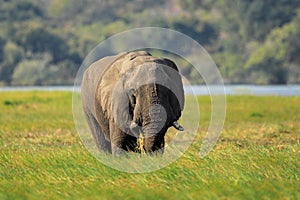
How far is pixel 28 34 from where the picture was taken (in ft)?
193

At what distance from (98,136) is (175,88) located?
1.92m

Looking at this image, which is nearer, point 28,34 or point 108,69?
point 108,69

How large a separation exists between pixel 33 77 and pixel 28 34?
484 centimetres

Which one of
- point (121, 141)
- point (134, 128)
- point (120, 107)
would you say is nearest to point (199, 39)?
point (121, 141)

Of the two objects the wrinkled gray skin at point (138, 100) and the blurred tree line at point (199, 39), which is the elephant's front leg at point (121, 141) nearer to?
the wrinkled gray skin at point (138, 100)

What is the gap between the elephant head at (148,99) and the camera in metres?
9.38

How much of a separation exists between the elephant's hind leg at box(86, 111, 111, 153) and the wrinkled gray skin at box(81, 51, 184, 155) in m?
0.32

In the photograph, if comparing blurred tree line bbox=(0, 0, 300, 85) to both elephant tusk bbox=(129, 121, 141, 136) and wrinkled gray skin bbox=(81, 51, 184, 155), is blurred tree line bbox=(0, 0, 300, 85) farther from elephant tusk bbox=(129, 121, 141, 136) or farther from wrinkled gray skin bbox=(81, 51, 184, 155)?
elephant tusk bbox=(129, 121, 141, 136)

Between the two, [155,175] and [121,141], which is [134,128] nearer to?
[121,141]

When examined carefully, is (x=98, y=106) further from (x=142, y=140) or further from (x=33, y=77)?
(x=33, y=77)

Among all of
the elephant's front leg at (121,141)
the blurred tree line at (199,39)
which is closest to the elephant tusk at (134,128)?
the elephant's front leg at (121,141)

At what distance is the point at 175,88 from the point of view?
979 centimetres

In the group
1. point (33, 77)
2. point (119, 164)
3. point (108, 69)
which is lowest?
point (33, 77)

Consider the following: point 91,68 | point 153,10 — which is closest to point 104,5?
point 153,10
